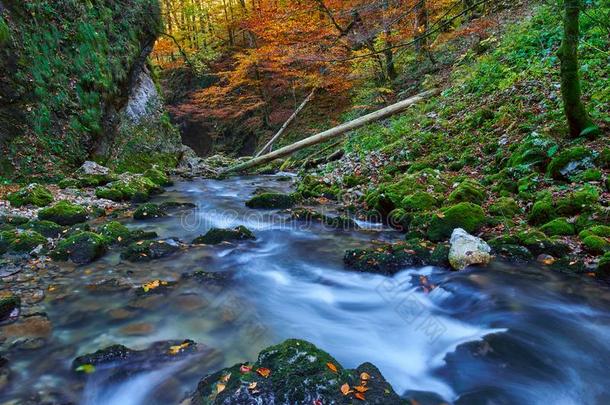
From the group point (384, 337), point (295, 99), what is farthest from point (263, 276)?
point (295, 99)

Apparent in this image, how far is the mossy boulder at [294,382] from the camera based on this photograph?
Result: 2.47 meters

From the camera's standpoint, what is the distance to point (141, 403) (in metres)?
3.18

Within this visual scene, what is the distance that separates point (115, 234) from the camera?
253 inches

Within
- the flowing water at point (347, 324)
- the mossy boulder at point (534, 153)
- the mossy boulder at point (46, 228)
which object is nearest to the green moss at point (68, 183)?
the mossy boulder at point (46, 228)

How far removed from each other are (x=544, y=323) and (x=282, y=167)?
1356 cm

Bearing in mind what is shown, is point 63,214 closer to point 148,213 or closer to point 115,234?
point 148,213

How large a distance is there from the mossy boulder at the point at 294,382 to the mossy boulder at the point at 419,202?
4241mm

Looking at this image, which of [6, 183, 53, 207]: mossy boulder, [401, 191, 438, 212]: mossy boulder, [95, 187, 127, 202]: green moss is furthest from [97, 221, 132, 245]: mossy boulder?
[401, 191, 438, 212]: mossy boulder

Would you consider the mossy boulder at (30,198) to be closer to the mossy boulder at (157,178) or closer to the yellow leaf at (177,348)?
the mossy boulder at (157,178)

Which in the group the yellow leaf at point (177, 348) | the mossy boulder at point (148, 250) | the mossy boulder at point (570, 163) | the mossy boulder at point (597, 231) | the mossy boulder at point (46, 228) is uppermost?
the mossy boulder at point (570, 163)

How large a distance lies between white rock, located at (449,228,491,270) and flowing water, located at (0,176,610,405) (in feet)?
0.42

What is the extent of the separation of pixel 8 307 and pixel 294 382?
3256mm

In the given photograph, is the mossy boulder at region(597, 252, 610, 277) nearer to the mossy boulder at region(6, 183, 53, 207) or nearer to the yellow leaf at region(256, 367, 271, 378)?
the yellow leaf at region(256, 367, 271, 378)

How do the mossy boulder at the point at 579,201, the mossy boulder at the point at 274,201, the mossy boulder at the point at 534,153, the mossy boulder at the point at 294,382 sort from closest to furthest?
the mossy boulder at the point at 294,382 → the mossy boulder at the point at 579,201 → the mossy boulder at the point at 534,153 → the mossy boulder at the point at 274,201
